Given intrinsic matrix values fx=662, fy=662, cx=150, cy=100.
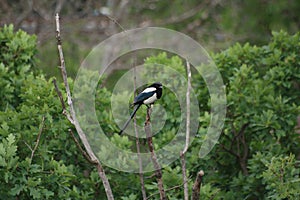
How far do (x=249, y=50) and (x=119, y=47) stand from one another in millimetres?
6363

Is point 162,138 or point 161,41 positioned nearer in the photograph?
point 162,138

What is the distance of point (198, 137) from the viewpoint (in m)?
5.69

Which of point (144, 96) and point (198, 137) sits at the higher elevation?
point (198, 137)

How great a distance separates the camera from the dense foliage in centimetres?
500

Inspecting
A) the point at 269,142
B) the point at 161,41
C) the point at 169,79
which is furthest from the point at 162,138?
the point at 161,41

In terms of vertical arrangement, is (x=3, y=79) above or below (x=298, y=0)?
below

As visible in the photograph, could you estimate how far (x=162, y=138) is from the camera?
5.69 metres

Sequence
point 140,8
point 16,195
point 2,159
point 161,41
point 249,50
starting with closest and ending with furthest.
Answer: point 2,159 → point 16,195 → point 249,50 → point 161,41 → point 140,8

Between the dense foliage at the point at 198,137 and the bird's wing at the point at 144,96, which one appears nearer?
the bird's wing at the point at 144,96

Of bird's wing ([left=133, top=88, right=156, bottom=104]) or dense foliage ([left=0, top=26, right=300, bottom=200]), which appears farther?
dense foliage ([left=0, top=26, right=300, bottom=200])

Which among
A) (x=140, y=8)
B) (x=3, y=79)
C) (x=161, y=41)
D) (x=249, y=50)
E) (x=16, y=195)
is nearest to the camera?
(x=16, y=195)

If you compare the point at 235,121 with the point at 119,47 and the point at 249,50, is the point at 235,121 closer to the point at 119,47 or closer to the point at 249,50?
the point at 249,50

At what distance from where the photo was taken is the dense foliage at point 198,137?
5004 millimetres

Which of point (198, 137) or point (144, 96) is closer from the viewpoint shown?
point (144, 96)
